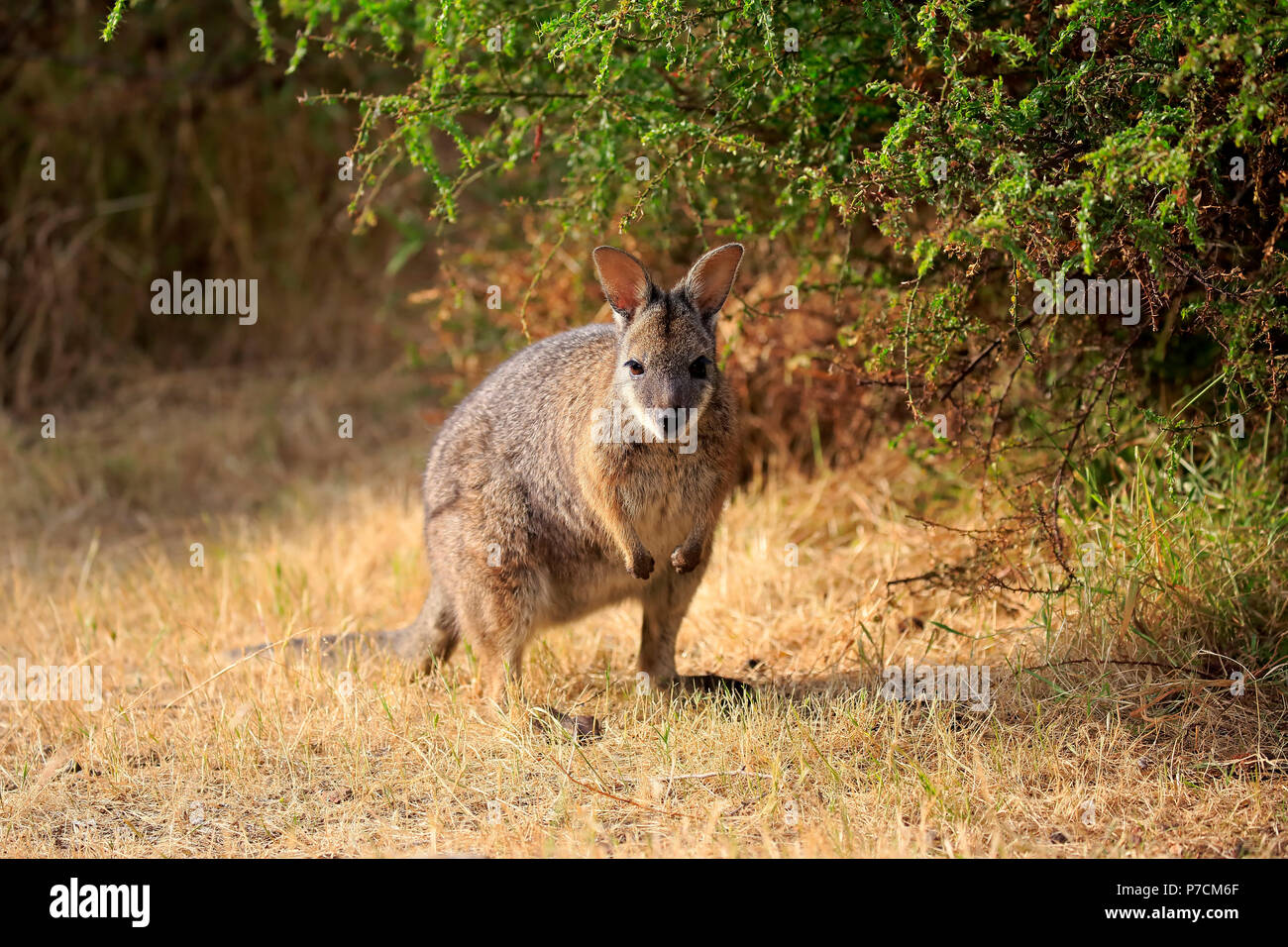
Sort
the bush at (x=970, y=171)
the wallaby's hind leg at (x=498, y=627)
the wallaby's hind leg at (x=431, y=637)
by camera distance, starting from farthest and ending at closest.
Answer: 1. the wallaby's hind leg at (x=431, y=637)
2. the wallaby's hind leg at (x=498, y=627)
3. the bush at (x=970, y=171)

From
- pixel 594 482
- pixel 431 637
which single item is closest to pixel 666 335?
pixel 594 482

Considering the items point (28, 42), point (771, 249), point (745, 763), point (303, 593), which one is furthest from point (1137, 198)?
point (28, 42)

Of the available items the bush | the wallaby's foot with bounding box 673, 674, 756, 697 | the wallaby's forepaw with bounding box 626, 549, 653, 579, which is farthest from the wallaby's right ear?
the wallaby's foot with bounding box 673, 674, 756, 697

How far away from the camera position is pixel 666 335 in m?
4.12

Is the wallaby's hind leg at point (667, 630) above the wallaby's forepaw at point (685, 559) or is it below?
below

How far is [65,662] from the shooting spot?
514 centimetres

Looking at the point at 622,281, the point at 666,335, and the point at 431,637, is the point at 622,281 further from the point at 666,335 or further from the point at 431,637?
the point at 431,637

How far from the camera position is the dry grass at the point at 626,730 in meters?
3.53

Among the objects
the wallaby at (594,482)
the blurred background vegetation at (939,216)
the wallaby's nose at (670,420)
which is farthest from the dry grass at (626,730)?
the wallaby's nose at (670,420)

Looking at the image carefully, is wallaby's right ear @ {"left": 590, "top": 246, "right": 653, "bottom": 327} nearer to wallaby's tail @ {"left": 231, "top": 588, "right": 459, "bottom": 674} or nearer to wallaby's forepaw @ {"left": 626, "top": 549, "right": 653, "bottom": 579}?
wallaby's forepaw @ {"left": 626, "top": 549, "right": 653, "bottom": 579}

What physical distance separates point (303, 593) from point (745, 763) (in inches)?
104

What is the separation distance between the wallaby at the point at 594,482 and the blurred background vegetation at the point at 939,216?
41 centimetres

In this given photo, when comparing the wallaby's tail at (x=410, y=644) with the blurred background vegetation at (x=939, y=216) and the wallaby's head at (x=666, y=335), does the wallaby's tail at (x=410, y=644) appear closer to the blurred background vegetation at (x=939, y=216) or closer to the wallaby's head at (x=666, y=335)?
the wallaby's head at (x=666, y=335)

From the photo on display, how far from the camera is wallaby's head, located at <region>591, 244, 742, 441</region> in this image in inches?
159
